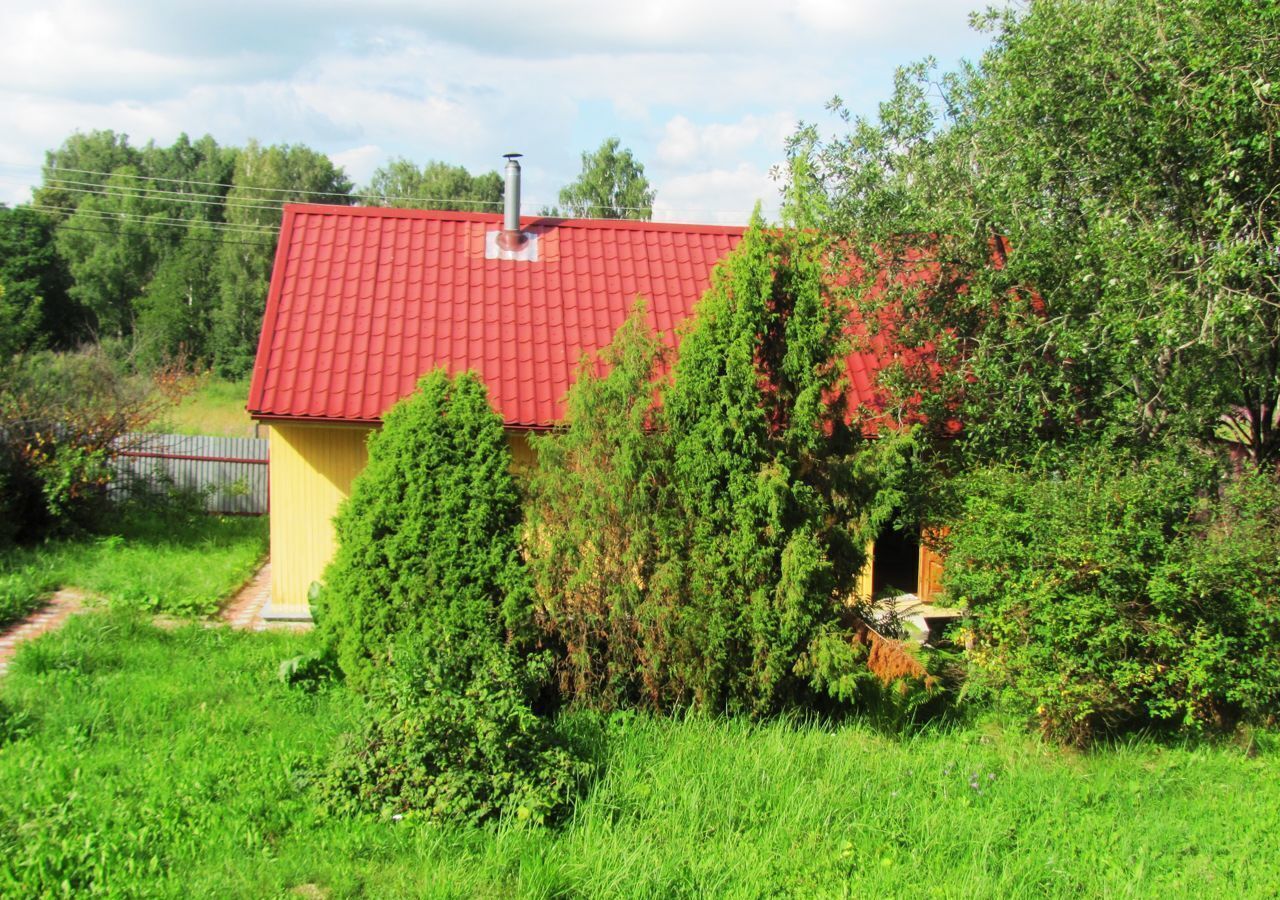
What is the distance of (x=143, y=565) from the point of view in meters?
11.9

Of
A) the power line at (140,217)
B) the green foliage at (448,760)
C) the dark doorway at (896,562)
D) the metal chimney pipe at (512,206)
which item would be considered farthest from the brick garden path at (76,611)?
the power line at (140,217)

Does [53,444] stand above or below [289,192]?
below

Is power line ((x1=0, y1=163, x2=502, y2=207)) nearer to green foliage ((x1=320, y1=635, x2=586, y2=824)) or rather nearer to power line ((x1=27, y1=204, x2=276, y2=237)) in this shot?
power line ((x1=27, y1=204, x2=276, y2=237))

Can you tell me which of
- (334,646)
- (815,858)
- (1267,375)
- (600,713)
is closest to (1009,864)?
(815,858)

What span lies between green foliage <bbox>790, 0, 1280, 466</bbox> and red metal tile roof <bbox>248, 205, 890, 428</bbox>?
2.94 metres

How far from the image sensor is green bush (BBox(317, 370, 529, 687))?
668cm

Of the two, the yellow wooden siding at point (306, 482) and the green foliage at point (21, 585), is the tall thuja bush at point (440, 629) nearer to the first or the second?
the yellow wooden siding at point (306, 482)

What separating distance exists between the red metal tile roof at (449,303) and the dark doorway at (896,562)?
4.37 meters

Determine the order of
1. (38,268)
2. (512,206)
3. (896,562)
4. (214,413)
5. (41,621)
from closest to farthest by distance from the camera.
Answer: (41,621), (512,206), (896,562), (214,413), (38,268)

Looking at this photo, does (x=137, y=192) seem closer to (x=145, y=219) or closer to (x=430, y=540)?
(x=145, y=219)

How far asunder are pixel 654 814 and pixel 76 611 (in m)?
7.56

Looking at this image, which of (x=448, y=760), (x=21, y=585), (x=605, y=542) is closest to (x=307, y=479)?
(x=21, y=585)

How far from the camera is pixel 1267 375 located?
8539mm

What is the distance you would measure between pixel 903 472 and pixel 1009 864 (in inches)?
116
